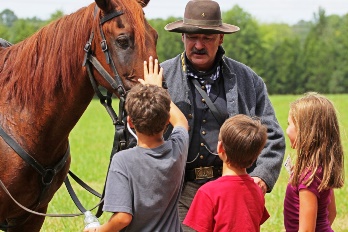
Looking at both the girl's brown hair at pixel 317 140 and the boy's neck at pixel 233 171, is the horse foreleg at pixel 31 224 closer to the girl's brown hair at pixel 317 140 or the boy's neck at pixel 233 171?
the boy's neck at pixel 233 171

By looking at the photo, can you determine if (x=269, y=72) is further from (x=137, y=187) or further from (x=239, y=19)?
(x=137, y=187)

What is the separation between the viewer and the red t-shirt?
3729 mm

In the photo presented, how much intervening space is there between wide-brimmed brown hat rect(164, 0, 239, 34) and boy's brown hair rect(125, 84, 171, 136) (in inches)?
47.3

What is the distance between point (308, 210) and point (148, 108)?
3.57 ft

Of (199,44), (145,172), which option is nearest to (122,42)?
(199,44)

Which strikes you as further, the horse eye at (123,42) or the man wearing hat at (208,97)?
the man wearing hat at (208,97)

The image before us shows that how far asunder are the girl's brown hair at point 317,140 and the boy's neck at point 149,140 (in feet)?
2.83

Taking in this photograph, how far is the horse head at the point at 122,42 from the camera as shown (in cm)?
423

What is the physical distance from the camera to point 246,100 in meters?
4.90

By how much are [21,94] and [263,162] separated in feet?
5.43

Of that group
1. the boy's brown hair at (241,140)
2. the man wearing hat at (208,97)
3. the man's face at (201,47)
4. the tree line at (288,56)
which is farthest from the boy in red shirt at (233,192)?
the tree line at (288,56)

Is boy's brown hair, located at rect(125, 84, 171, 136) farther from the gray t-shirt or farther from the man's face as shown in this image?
the man's face

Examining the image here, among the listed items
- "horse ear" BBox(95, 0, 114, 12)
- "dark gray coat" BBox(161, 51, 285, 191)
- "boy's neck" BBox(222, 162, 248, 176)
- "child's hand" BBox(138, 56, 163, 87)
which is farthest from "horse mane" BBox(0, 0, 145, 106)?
"boy's neck" BBox(222, 162, 248, 176)

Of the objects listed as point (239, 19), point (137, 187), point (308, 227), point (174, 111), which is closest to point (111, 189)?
point (137, 187)
